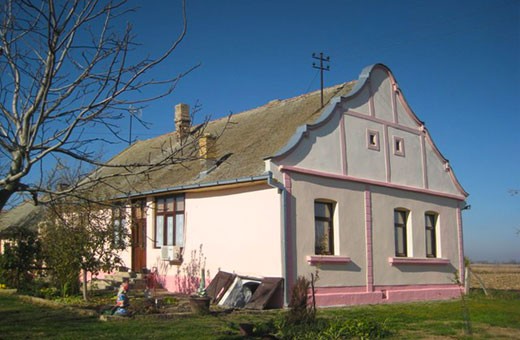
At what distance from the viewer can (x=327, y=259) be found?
16.7 meters

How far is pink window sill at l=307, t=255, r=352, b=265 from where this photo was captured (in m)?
16.3

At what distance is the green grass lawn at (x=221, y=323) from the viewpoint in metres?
11.0

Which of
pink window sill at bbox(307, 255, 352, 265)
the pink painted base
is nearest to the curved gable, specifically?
pink window sill at bbox(307, 255, 352, 265)

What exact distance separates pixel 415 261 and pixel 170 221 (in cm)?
853

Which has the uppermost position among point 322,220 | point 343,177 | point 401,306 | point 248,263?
point 343,177

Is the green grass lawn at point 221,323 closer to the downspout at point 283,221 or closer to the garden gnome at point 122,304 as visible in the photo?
the garden gnome at point 122,304

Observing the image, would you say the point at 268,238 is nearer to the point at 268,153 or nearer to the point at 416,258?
the point at 268,153

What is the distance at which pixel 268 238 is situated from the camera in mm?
16188

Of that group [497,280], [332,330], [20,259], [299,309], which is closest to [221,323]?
[299,309]

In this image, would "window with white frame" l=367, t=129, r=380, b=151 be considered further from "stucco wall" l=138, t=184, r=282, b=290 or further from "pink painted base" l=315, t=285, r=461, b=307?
"stucco wall" l=138, t=184, r=282, b=290

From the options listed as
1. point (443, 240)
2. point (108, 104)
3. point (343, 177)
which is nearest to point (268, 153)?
point (343, 177)

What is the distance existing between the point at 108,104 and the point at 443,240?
17.8 metres

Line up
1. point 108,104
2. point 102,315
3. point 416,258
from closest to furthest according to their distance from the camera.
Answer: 1. point 108,104
2. point 102,315
3. point 416,258

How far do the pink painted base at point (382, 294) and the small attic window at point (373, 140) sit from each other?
4.59 metres
